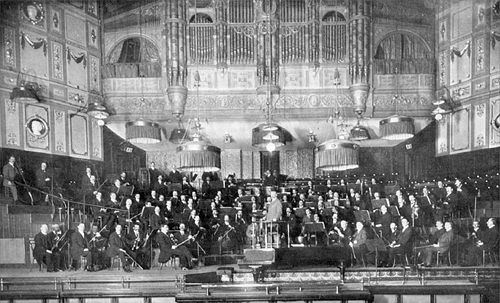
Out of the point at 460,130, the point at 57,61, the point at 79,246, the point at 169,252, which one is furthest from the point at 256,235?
the point at 57,61

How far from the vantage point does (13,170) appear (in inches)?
338

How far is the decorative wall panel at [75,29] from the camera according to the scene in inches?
428

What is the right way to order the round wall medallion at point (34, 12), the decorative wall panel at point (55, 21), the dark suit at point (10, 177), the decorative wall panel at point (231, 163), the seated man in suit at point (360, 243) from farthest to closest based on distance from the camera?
1. the decorative wall panel at point (231, 163)
2. the decorative wall panel at point (55, 21)
3. the round wall medallion at point (34, 12)
4. the dark suit at point (10, 177)
5. the seated man in suit at point (360, 243)

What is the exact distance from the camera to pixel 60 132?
10.6 meters

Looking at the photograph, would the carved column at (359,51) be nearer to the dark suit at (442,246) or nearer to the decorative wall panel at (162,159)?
the dark suit at (442,246)

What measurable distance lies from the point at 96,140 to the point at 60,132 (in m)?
1.07

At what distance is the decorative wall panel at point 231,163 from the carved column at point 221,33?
242cm

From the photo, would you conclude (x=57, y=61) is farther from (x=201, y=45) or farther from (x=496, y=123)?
(x=496, y=123)

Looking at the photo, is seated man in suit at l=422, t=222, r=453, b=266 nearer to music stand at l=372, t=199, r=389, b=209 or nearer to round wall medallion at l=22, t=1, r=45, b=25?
music stand at l=372, t=199, r=389, b=209

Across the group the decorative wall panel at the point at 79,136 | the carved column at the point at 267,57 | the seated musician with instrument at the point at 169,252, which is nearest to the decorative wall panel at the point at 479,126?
the carved column at the point at 267,57

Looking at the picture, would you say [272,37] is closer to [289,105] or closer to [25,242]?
[289,105]

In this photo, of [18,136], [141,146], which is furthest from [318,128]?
[18,136]

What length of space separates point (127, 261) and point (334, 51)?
7.48 m

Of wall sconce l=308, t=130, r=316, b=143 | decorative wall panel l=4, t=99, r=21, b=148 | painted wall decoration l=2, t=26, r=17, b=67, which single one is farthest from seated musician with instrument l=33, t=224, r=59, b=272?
wall sconce l=308, t=130, r=316, b=143
